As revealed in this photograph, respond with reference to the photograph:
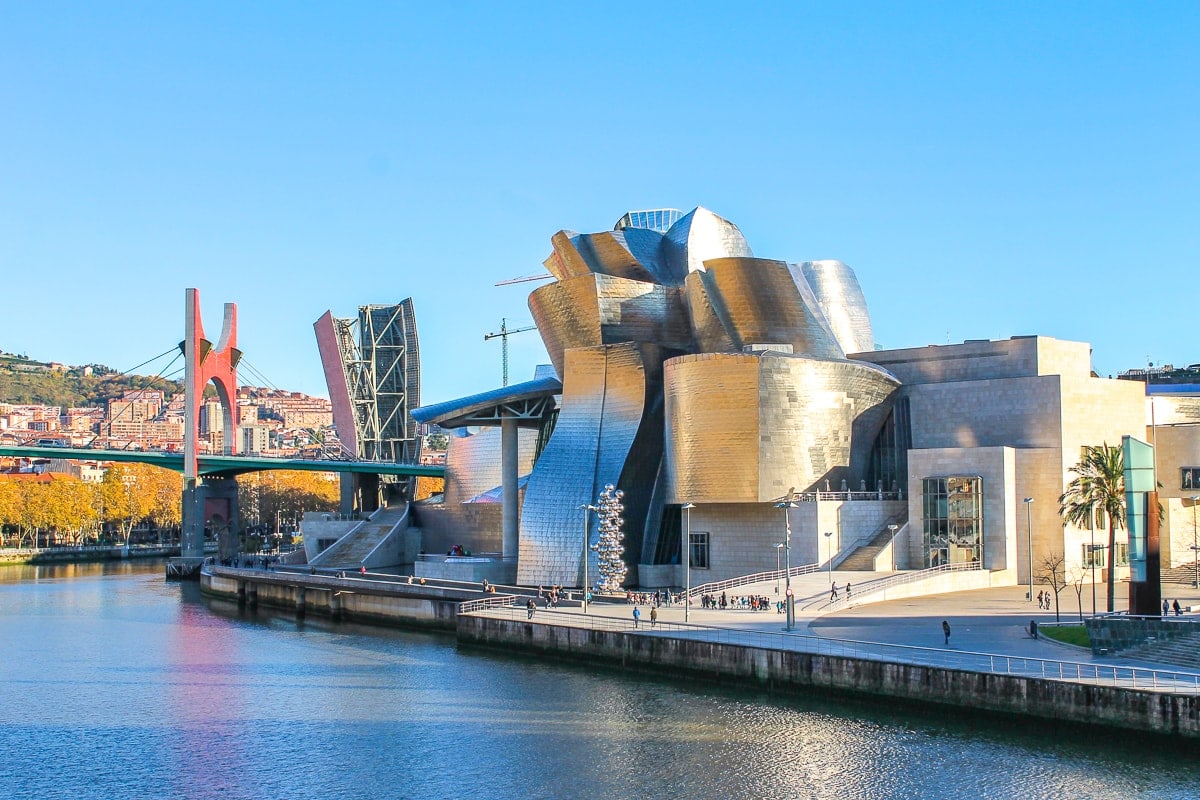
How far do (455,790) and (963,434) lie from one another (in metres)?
38.6

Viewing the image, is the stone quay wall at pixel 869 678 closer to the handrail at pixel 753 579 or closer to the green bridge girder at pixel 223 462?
the handrail at pixel 753 579

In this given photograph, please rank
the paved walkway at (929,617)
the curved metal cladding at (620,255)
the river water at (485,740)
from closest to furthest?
1. the river water at (485,740)
2. the paved walkway at (929,617)
3. the curved metal cladding at (620,255)

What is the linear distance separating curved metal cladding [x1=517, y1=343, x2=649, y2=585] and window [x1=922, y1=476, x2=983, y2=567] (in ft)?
43.7

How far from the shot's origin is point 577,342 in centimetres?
6034

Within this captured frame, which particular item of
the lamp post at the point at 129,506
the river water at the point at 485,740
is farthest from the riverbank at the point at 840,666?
the lamp post at the point at 129,506

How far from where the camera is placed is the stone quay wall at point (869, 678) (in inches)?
1067

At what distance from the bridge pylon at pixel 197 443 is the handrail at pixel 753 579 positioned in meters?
43.9

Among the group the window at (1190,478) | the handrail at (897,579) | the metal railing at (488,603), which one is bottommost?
the metal railing at (488,603)

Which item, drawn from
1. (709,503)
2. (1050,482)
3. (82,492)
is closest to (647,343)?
(709,503)

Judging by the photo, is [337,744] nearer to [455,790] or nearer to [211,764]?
[211,764]

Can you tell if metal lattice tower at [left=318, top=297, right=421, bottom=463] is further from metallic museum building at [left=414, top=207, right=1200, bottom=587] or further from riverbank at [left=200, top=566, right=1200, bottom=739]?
riverbank at [left=200, top=566, right=1200, bottom=739]

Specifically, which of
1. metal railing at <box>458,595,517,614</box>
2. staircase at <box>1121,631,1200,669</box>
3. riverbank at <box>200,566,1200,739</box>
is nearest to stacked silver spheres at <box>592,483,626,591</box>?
metal railing at <box>458,595,517,614</box>

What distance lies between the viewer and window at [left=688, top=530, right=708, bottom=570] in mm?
56244

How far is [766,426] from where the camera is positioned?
53.5 meters
